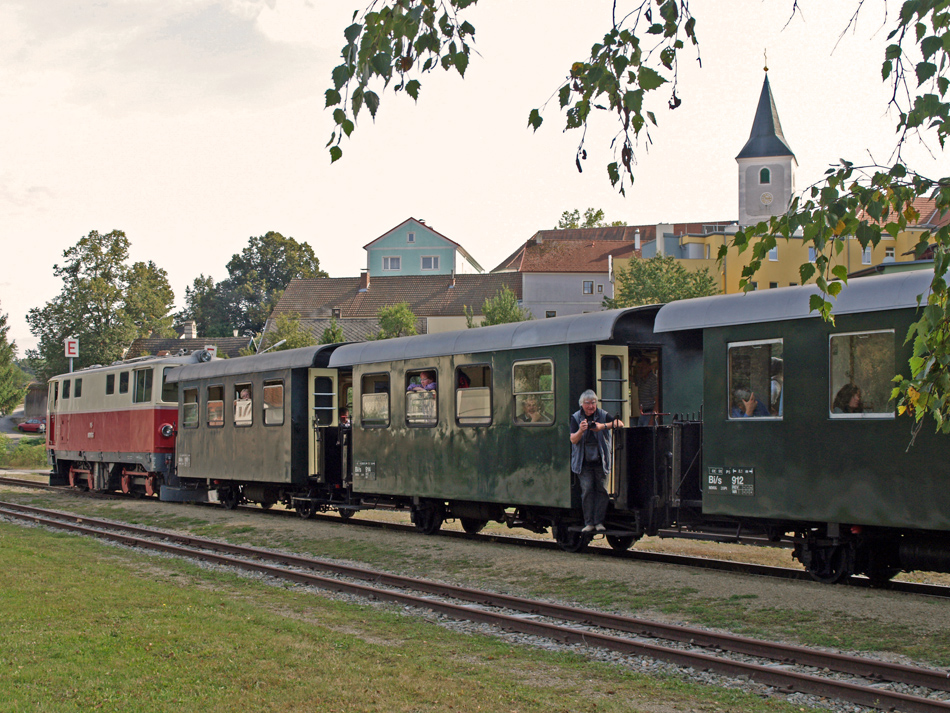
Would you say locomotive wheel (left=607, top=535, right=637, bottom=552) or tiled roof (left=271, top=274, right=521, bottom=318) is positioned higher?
tiled roof (left=271, top=274, right=521, bottom=318)

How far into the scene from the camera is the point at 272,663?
7.42m

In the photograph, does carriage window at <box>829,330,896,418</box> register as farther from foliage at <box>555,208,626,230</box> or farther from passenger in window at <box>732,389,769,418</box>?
foliage at <box>555,208,626,230</box>

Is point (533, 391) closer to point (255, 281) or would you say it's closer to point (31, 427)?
point (31, 427)

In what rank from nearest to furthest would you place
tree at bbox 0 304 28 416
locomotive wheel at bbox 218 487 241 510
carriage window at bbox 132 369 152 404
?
locomotive wheel at bbox 218 487 241 510 < carriage window at bbox 132 369 152 404 < tree at bbox 0 304 28 416

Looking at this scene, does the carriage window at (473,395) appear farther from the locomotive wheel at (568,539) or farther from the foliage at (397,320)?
the foliage at (397,320)

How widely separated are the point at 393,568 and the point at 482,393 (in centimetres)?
287

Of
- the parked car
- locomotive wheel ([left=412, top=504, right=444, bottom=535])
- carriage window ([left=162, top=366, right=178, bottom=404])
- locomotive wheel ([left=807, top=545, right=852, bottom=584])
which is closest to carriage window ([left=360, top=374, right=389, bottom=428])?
locomotive wheel ([left=412, top=504, right=444, bottom=535])

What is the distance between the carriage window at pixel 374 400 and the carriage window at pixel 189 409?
6.24 meters

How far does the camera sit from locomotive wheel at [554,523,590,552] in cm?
1347

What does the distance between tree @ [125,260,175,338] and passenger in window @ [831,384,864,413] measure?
251ft

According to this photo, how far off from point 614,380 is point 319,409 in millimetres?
6993

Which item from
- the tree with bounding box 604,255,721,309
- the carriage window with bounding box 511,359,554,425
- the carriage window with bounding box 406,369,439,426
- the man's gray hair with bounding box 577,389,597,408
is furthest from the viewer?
the tree with bounding box 604,255,721,309

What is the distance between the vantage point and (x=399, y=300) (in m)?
82.2

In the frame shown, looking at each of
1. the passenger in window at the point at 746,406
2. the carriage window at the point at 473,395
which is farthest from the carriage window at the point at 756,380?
the carriage window at the point at 473,395
